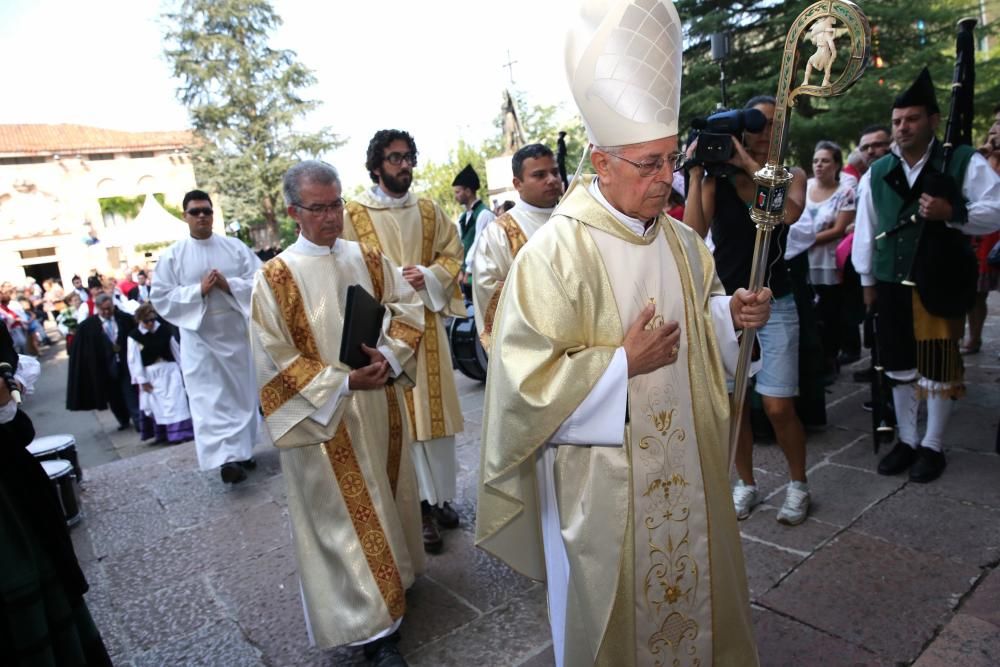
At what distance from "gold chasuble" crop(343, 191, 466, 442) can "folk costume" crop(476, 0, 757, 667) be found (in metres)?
1.67

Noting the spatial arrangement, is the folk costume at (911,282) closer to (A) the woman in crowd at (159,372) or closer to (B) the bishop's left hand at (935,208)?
(B) the bishop's left hand at (935,208)

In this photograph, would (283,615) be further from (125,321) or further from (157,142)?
(157,142)

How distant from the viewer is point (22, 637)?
6.82 feet

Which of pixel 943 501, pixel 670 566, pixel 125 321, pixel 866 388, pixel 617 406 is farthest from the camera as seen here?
pixel 125 321

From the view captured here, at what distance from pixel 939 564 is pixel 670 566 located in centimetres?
169

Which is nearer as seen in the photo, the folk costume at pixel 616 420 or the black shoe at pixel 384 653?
the folk costume at pixel 616 420

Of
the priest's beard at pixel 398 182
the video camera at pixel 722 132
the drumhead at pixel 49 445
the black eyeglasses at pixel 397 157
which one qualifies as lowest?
the drumhead at pixel 49 445

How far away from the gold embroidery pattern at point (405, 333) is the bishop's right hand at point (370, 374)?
0.19 meters

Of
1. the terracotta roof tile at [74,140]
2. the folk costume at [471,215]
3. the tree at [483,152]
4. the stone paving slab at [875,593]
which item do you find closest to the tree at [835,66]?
the folk costume at [471,215]

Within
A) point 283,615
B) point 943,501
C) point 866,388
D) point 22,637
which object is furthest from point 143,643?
point 866,388

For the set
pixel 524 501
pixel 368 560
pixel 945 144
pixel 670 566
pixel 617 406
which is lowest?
pixel 368 560

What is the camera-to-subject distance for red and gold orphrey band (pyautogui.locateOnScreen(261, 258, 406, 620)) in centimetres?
263

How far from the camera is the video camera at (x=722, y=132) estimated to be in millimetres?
2375

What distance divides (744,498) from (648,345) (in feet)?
6.86
